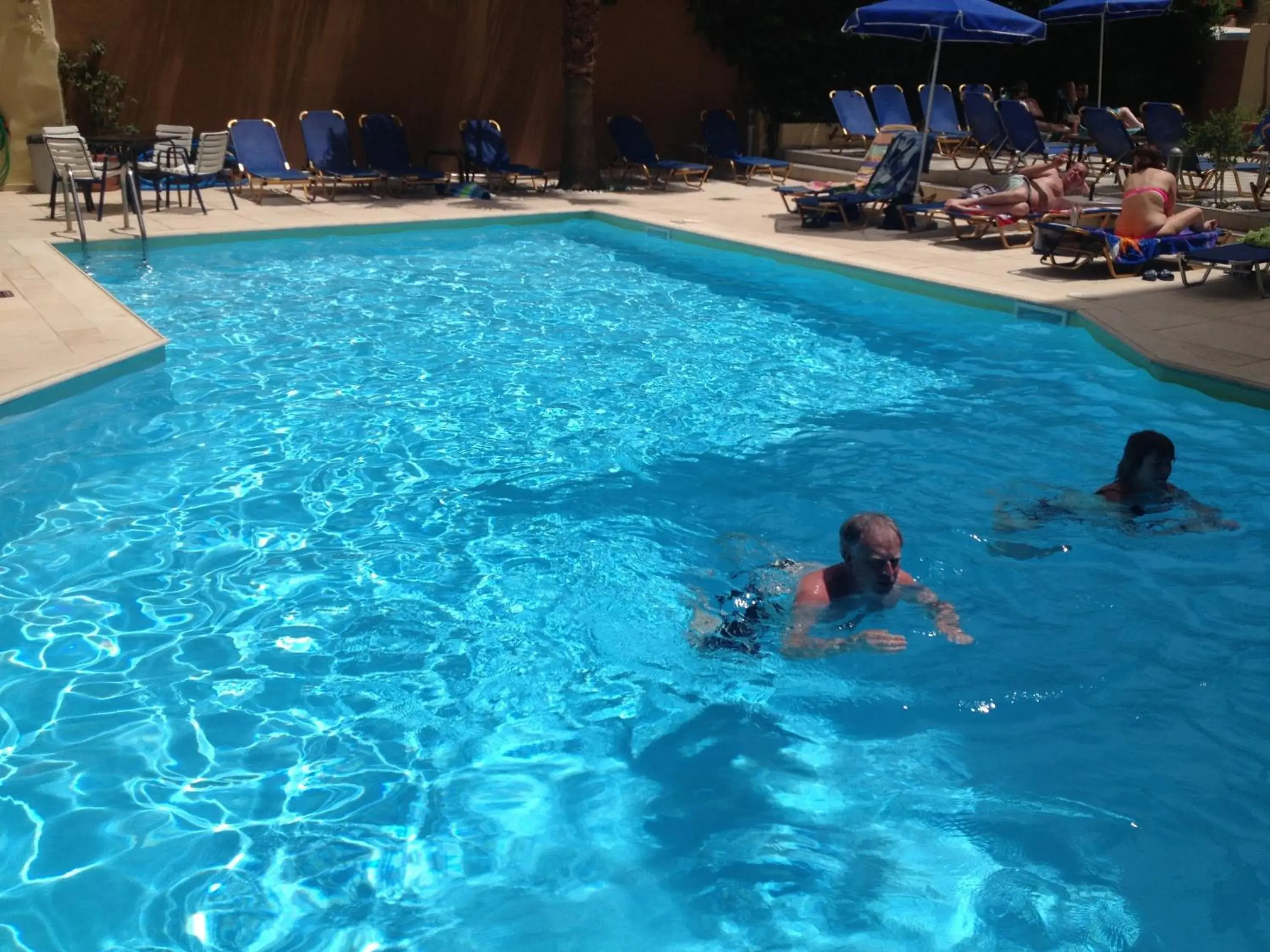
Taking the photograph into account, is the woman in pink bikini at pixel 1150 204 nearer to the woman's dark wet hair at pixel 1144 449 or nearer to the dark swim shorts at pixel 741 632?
the woman's dark wet hair at pixel 1144 449

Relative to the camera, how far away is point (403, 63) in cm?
1528

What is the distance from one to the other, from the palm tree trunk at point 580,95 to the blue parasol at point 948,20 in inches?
131

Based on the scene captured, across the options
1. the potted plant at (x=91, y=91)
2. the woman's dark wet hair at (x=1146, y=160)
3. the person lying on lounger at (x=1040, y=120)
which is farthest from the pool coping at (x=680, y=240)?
the person lying on lounger at (x=1040, y=120)

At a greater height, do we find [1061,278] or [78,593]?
[1061,278]

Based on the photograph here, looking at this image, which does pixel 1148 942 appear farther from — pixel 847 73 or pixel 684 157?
pixel 847 73

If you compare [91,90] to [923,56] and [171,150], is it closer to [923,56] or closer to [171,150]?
[171,150]

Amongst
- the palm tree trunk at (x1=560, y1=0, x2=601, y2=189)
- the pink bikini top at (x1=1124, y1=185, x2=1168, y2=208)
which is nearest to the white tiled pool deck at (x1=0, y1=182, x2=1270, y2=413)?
the palm tree trunk at (x1=560, y1=0, x2=601, y2=189)

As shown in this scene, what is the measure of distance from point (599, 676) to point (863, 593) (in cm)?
98

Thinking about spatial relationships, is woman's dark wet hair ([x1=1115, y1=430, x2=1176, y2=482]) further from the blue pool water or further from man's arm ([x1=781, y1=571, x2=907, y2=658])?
man's arm ([x1=781, y1=571, x2=907, y2=658])

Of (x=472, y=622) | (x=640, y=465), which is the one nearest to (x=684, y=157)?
(x=640, y=465)

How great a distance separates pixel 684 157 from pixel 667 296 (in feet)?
27.2

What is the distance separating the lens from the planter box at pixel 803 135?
56.4 feet

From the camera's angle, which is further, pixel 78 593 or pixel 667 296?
pixel 667 296

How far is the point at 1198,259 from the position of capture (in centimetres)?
868
